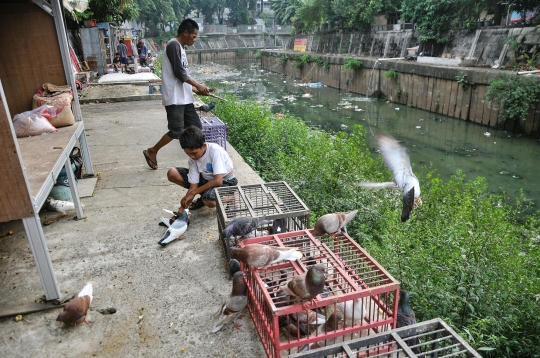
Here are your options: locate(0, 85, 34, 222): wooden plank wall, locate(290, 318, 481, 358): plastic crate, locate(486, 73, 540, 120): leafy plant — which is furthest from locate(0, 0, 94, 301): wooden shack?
locate(486, 73, 540, 120): leafy plant

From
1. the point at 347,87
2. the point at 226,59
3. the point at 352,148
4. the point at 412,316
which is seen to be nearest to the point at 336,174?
the point at 352,148

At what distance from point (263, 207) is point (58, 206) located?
2557mm

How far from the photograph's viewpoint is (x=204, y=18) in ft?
188

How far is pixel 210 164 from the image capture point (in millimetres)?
4168

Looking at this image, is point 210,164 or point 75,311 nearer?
point 75,311

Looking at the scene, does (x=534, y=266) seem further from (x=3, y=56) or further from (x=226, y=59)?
(x=226, y=59)

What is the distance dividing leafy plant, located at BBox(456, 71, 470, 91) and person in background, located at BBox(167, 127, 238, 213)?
12.9 m

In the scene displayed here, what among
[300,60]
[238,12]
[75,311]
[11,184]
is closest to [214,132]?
[11,184]

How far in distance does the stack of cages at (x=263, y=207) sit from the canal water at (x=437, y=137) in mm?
4566

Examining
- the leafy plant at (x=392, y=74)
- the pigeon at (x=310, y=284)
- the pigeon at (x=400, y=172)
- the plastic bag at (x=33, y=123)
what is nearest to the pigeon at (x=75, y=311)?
the pigeon at (x=310, y=284)

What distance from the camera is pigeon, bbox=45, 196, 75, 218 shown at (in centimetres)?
445

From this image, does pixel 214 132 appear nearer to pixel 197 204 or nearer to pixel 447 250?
pixel 197 204

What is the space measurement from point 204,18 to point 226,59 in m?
11.6

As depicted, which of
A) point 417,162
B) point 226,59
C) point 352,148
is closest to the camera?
point 352,148
